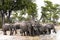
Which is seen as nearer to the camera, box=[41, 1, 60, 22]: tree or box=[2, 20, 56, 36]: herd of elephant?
box=[2, 20, 56, 36]: herd of elephant

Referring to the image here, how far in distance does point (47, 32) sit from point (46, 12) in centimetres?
3217

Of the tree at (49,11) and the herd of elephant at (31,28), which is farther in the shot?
the tree at (49,11)

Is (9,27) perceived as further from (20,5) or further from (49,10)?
(49,10)

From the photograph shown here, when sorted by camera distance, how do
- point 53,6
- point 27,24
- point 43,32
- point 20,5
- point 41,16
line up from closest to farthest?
point 27,24
point 43,32
point 20,5
point 41,16
point 53,6

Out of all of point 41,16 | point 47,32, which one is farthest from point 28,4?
point 47,32

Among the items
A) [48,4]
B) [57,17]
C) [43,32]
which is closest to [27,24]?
[43,32]

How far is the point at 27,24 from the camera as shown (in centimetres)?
2042

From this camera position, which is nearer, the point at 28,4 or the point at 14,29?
Answer: the point at 14,29

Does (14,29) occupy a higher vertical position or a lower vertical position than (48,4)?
lower

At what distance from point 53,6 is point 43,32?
35664 mm

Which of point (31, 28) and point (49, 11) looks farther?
point (49, 11)

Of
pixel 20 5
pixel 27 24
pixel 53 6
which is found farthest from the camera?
pixel 53 6

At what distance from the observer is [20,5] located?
132 ft

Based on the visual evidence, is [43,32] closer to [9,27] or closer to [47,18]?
[9,27]
